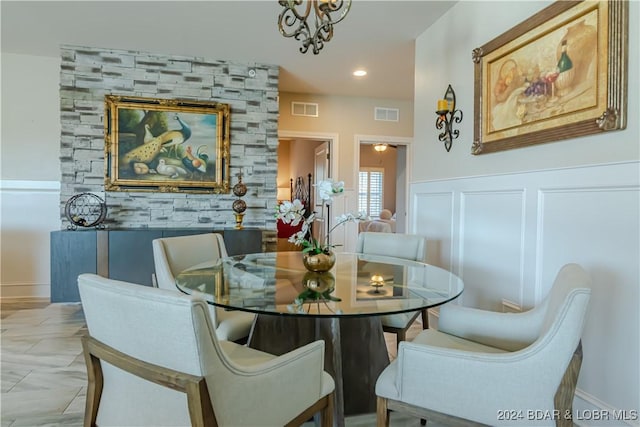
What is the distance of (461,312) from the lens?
1.68 metres

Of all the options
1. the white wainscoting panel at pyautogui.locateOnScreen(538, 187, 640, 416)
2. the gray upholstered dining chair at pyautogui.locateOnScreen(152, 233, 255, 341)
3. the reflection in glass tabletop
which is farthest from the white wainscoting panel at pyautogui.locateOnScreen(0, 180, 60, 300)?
the white wainscoting panel at pyautogui.locateOnScreen(538, 187, 640, 416)

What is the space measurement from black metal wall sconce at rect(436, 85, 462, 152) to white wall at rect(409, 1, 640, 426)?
0.21 feet

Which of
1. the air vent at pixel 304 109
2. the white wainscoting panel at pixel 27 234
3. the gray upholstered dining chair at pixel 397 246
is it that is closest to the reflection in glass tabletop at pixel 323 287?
the gray upholstered dining chair at pixel 397 246

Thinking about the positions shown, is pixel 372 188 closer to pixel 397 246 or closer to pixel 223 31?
pixel 223 31

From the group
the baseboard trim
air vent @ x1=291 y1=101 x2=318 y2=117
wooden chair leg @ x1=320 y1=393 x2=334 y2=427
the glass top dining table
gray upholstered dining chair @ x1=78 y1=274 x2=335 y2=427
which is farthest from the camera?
air vent @ x1=291 y1=101 x2=318 y2=117

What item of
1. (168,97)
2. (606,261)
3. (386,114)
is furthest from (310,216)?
(386,114)

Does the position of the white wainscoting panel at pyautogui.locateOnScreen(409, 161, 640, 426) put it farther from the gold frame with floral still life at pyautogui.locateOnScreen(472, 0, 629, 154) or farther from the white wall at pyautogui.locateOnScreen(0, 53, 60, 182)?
the white wall at pyautogui.locateOnScreen(0, 53, 60, 182)

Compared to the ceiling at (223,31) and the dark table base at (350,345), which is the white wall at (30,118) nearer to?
the ceiling at (223,31)

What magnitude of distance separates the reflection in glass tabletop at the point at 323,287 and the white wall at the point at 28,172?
9.82 feet

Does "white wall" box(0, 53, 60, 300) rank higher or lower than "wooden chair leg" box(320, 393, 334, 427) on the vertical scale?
higher

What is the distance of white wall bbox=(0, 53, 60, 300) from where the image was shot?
395 centimetres

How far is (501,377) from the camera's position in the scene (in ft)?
3.77

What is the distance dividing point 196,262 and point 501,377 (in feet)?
6.01

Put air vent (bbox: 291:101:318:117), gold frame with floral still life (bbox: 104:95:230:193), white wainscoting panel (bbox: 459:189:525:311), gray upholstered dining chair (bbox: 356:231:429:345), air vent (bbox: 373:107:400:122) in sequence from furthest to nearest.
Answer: air vent (bbox: 373:107:400:122) < air vent (bbox: 291:101:318:117) < gold frame with floral still life (bbox: 104:95:230:193) < gray upholstered dining chair (bbox: 356:231:429:345) < white wainscoting panel (bbox: 459:189:525:311)
